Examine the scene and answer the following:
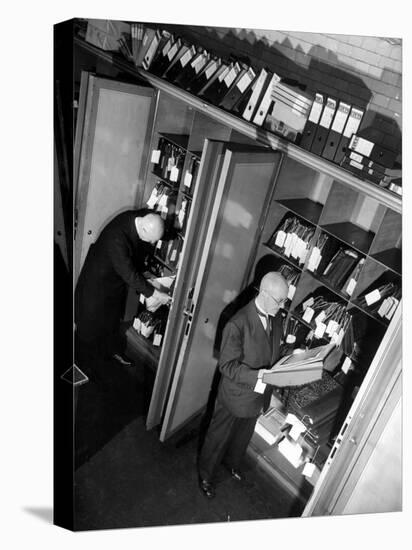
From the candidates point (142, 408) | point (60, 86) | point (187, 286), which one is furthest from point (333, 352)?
point (60, 86)

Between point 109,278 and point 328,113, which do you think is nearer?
point 328,113

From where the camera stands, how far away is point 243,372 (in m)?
2.72

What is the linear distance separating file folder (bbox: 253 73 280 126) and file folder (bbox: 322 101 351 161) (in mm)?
480

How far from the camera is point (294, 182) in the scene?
324 cm

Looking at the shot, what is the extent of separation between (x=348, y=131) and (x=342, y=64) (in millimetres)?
874

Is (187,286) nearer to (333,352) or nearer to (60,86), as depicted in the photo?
(333,352)

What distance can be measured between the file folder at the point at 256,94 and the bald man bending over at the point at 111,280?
954 millimetres

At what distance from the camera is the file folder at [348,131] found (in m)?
2.49

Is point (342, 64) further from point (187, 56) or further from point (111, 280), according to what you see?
point (111, 280)

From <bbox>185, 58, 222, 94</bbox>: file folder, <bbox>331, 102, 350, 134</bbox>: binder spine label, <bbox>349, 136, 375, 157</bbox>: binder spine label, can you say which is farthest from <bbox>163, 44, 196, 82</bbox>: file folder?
<bbox>349, 136, 375, 157</bbox>: binder spine label

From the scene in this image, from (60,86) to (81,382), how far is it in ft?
8.28

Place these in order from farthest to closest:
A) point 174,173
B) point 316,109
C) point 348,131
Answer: point 174,173 → point 316,109 → point 348,131

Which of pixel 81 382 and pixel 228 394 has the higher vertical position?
pixel 228 394

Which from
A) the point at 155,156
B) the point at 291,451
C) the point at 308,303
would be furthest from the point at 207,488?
the point at 155,156
